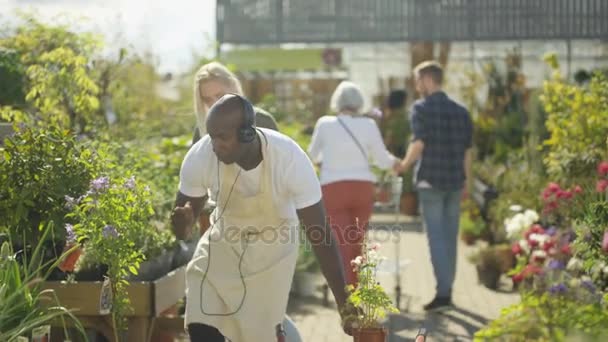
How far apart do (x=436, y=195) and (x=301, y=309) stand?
1294 millimetres

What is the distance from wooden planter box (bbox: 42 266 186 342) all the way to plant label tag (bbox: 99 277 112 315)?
143 mm

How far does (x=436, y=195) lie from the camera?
29.9ft

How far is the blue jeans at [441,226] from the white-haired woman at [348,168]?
1.69 feet

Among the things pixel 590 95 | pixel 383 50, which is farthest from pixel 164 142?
pixel 383 50

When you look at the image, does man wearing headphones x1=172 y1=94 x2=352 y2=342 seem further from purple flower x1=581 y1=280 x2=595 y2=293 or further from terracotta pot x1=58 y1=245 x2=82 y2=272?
purple flower x1=581 y1=280 x2=595 y2=293

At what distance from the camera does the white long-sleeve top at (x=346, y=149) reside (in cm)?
867

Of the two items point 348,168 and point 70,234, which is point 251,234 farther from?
point 348,168

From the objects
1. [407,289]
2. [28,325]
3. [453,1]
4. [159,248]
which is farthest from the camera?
[453,1]

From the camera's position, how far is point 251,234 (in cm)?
529

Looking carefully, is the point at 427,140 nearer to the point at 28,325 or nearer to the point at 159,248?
the point at 159,248

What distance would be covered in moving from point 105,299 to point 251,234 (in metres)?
0.87

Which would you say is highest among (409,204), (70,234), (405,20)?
(405,20)

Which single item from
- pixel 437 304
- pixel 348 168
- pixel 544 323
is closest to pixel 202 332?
pixel 544 323

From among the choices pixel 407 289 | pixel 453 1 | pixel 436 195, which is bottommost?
pixel 407 289
